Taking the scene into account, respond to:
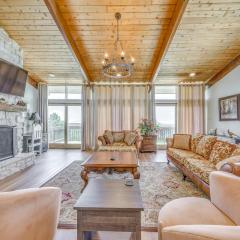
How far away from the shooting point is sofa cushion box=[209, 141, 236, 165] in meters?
3.31

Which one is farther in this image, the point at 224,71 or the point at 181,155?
the point at 224,71

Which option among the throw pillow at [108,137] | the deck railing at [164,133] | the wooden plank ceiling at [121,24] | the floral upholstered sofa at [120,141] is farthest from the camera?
the deck railing at [164,133]

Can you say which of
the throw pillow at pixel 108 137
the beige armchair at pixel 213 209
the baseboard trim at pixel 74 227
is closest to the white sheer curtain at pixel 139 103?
the throw pillow at pixel 108 137

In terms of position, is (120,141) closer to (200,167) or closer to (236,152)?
(200,167)

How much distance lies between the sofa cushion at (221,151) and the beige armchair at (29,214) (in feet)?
9.22

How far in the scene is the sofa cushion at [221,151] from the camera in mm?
3309

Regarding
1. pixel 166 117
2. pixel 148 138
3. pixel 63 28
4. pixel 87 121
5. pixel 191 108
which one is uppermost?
pixel 63 28

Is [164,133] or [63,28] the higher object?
[63,28]

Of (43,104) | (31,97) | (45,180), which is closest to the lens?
(45,180)

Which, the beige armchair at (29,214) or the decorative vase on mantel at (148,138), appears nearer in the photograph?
the beige armchair at (29,214)

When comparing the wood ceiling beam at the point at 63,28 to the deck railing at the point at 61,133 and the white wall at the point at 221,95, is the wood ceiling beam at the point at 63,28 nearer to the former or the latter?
the deck railing at the point at 61,133

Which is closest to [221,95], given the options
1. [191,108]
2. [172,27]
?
[191,108]

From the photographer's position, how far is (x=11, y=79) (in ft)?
16.2

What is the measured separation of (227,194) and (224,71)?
20.7 feet
